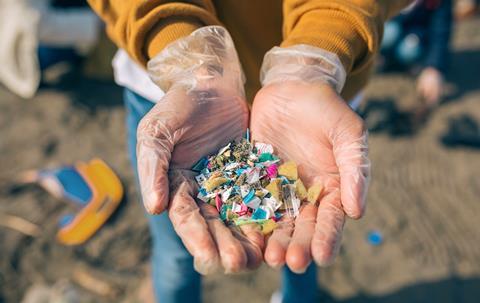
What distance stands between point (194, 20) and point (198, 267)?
70 cm

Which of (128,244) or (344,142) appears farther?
(128,244)

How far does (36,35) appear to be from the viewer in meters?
3.19

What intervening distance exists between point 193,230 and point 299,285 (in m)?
0.80

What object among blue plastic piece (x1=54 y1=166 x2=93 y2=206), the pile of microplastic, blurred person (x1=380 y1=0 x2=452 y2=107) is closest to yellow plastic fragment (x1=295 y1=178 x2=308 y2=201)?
the pile of microplastic

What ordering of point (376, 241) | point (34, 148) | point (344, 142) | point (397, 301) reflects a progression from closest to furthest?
1. point (344, 142)
2. point (397, 301)
3. point (376, 241)
4. point (34, 148)

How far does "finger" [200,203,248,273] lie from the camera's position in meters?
1.11

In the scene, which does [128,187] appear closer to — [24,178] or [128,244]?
[128,244]

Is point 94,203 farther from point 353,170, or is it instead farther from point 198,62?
point 353,170

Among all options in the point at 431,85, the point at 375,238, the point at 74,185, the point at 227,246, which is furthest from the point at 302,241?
the point at 431,85

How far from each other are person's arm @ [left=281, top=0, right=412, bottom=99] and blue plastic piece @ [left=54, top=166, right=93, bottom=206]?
1.57 meters

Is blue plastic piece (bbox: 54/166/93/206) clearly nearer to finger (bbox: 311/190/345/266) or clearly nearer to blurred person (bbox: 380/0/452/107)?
finger (bbox: 311/190/345/266)

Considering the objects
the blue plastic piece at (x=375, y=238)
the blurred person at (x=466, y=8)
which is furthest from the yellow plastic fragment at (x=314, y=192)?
Result: the blurred person at (x=466, y=8)

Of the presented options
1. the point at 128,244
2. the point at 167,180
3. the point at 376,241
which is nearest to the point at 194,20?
the point at 167,180

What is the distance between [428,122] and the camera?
3098 mm
